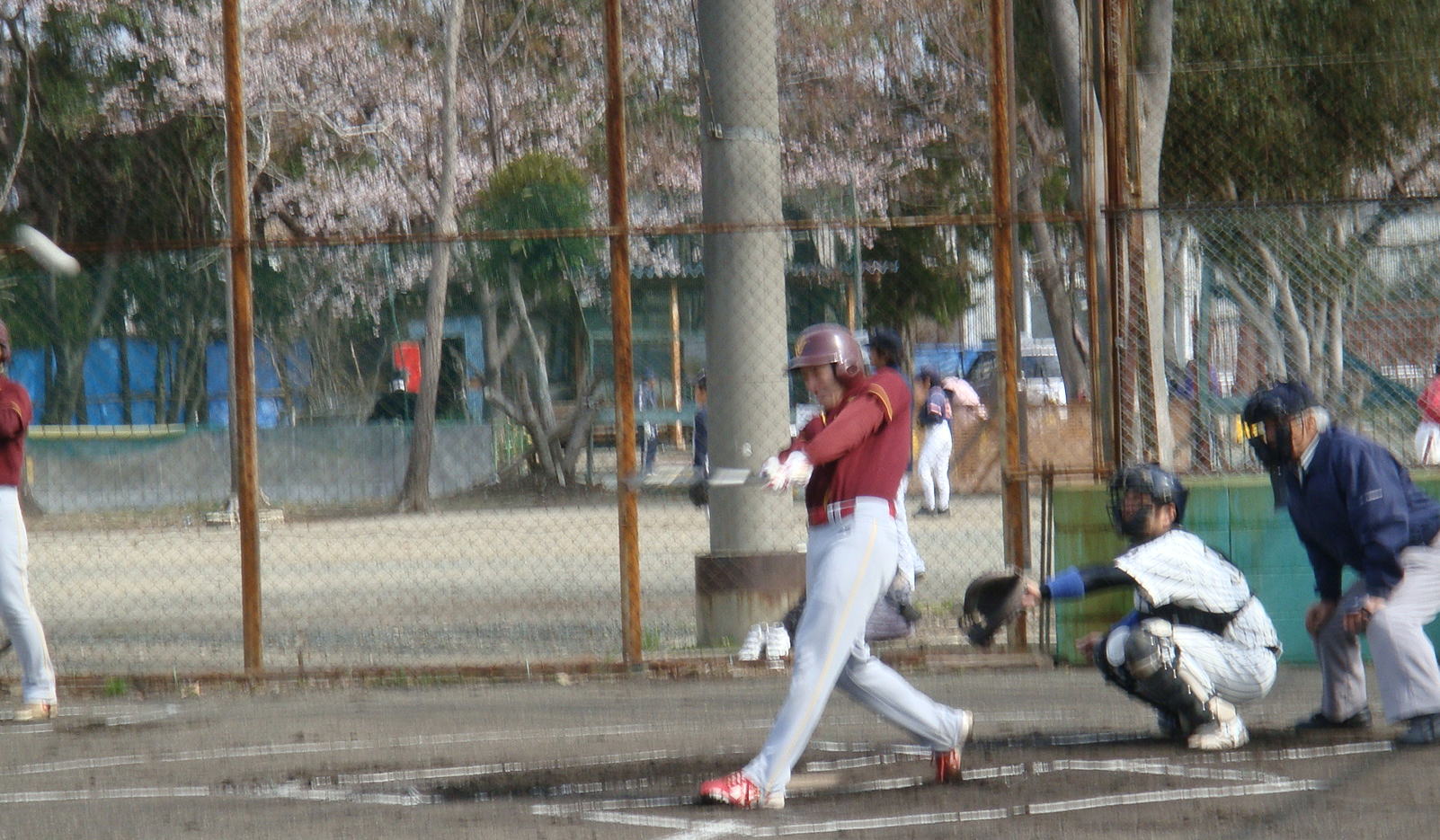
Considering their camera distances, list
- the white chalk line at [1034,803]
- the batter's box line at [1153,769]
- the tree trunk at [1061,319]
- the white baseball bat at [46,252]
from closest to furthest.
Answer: the white chalk line at [1034,803] < the batter's box line at [1153,769] < the white baseball bat at [46,252] < the tree trunk at [1061,319]

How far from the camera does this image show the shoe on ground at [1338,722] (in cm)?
743

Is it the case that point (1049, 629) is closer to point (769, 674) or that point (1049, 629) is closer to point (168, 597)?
point (769, 674)

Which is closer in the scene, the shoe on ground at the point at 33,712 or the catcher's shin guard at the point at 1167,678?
the catcher's shin guard at the point at 1167,678

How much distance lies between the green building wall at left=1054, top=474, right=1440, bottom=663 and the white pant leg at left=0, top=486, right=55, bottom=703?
5208mm

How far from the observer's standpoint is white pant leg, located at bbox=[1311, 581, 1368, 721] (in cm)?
737

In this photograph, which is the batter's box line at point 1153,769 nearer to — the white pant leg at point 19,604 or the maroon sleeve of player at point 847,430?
the maroon sleeve of player at point 847,430

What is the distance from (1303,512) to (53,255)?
6154 mm

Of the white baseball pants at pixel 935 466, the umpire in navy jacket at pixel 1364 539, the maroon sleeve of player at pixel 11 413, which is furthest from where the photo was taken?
the white baseball pants at pixel 935 466

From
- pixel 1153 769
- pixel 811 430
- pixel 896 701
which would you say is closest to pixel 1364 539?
pixel 1153 769

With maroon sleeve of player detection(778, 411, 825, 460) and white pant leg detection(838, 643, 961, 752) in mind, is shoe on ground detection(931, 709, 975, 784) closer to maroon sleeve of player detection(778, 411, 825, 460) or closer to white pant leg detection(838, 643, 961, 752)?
white pant leg detection(838, 643, 961, 752)

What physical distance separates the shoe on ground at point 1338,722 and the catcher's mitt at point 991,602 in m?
1.57

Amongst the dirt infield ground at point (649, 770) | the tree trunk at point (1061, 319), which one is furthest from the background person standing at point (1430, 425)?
the dirt infield ground at point (649, 770)

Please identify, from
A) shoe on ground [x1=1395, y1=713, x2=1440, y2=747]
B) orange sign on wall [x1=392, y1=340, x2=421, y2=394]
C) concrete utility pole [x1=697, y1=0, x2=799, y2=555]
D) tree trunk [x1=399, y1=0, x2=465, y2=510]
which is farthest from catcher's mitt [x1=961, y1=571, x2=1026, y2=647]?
orange sign on wall [x1=392, y1=340, x2=421, y2=394]

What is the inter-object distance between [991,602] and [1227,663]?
3.30 ft
